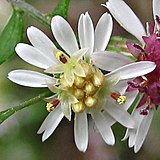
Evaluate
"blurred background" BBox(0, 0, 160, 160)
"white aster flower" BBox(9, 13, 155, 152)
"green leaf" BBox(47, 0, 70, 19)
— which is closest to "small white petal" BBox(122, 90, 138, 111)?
"white aster flower" BBox(9, 13, 155, 152)

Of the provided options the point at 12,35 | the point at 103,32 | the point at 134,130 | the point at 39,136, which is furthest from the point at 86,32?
the point at 39,136

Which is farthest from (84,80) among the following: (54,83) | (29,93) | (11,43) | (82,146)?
(29,93)

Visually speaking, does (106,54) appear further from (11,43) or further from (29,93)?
(29,93)

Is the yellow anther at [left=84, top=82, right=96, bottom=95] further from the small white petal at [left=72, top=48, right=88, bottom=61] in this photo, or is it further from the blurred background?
the blurred background

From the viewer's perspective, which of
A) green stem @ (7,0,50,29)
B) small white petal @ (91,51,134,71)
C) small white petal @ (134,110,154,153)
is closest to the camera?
small white petal @ (91,51,134,71)

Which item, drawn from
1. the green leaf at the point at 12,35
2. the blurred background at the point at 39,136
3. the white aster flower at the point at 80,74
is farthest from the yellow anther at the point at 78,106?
the blurred background at the point at 39,136

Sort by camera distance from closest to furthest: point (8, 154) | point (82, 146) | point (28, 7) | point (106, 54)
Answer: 1. point (106, 54)
2. point (82, 146)
3. point (28, 7)
4. point (8, 154)

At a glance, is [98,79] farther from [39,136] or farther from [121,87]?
[39,136]
